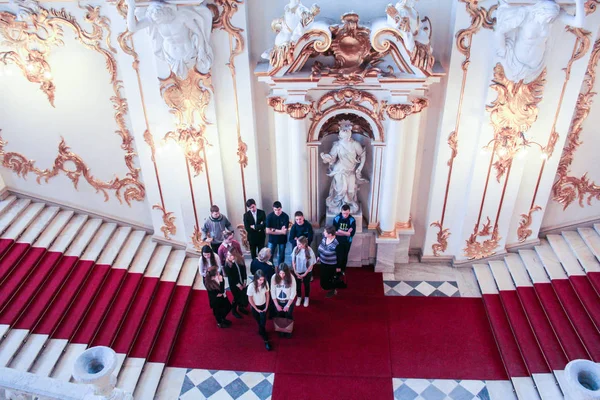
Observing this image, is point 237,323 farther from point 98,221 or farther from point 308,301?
point 98,221

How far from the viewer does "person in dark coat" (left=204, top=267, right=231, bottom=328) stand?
21.4 feet

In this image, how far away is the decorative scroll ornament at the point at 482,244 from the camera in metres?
7.80

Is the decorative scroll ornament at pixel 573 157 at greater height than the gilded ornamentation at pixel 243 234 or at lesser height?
greater

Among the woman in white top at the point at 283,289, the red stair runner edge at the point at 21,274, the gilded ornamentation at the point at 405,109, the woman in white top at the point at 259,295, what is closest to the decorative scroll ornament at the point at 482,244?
the gilded ornamentation at the point at 405,109

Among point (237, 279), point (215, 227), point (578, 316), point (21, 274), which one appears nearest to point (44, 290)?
point (21, 274)

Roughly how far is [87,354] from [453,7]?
18.7 ft

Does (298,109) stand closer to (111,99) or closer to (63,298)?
(111,99)

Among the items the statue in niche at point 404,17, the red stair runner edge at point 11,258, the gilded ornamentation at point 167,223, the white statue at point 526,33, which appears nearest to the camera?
the white statue at point 526,33

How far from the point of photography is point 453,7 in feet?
20.4

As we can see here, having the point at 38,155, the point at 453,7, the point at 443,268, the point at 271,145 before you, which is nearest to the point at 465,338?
the point at 443,268

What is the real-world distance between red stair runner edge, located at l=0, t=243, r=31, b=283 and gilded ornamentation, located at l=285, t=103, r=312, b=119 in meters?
4.45

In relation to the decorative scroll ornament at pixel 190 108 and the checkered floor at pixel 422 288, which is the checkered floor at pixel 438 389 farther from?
the decorative scroll ornament at pixel 190 108

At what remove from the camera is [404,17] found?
5.82 m

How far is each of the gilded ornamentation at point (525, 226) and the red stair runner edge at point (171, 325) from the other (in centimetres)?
540
